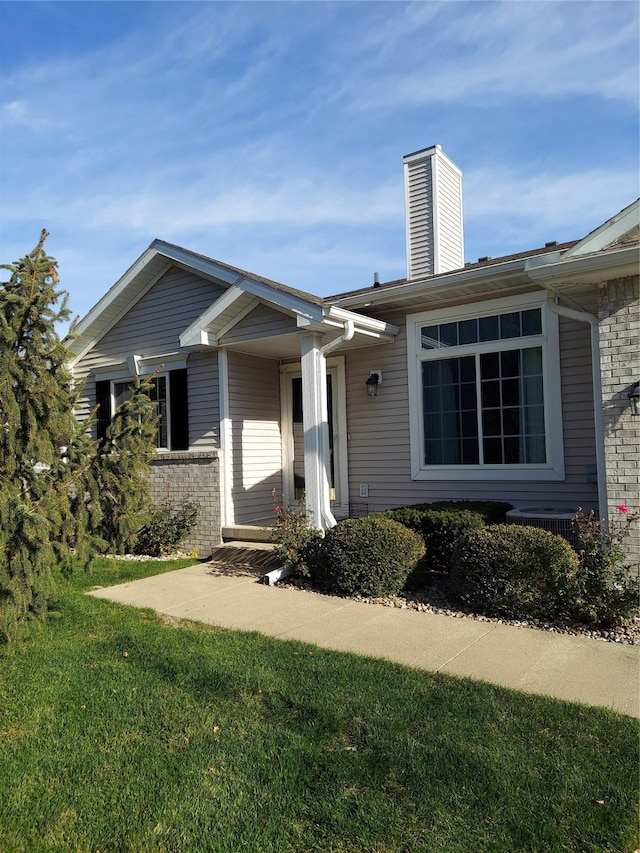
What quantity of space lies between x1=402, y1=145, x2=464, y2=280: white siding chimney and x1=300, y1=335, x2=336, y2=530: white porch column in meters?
3.15

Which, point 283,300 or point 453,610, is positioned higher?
point 283,300

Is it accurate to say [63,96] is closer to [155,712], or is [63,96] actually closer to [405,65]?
[405,65]

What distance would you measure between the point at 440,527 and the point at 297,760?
3.89 meters

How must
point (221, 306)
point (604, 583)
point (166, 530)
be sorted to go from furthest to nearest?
point (166, 530) → point (221, 306) → point (604, 583)

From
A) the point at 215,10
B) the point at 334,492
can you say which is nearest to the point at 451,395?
the point at 334,492

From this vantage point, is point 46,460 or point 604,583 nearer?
point 46,460

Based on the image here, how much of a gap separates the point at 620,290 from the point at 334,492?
494cm

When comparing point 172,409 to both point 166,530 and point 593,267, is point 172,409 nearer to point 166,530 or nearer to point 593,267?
point 166,530

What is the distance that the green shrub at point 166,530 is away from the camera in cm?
891

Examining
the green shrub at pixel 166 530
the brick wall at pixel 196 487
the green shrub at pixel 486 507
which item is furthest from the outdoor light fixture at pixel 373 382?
the green shrub at pixel 166 530

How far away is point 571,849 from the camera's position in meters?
2.37

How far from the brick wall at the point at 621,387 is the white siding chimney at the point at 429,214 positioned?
463cm

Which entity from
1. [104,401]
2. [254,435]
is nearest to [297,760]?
[254,435]

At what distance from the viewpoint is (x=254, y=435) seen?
9.52m
